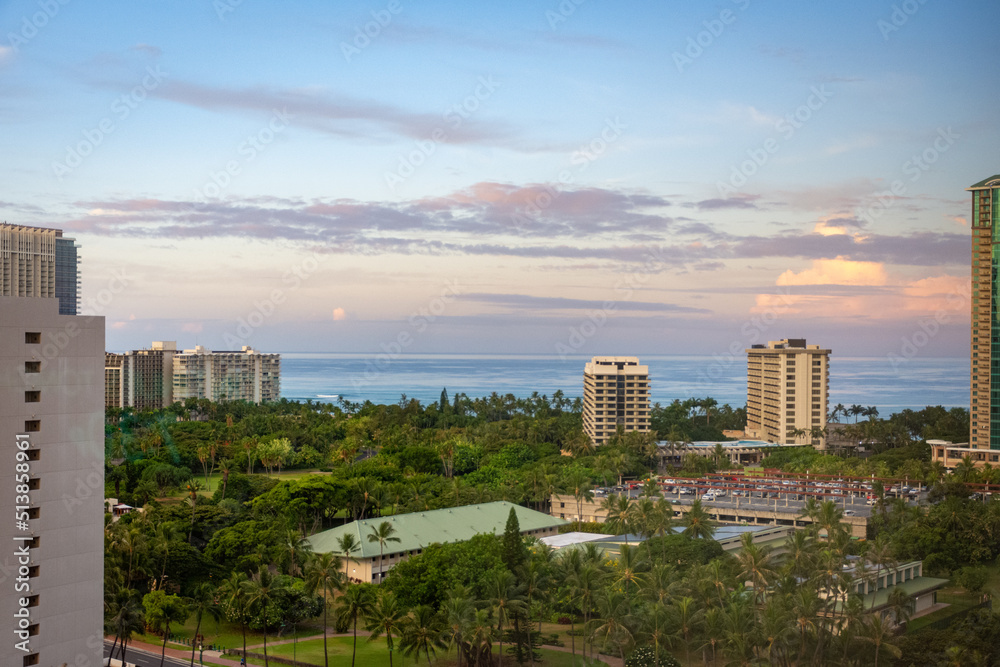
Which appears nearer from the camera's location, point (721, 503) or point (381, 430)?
point (721, 503)

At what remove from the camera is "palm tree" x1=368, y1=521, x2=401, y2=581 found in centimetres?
3544

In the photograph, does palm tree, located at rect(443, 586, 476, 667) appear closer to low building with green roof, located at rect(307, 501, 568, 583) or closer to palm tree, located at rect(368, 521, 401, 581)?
low building with green roof, located at rect(307, 501, 568, 583)

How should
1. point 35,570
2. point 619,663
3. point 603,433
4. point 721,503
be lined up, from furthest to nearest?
1. point 603,433
2. point 721,503
3. point 619,663
4. point 35,570

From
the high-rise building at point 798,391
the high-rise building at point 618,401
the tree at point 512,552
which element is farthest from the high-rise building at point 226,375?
the tree at point 512,552

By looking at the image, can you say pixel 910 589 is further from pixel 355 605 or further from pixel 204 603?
pixel 204 603

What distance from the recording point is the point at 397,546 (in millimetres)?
38250

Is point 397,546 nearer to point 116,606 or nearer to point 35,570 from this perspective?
point 116,606

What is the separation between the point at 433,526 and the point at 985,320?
39.5m

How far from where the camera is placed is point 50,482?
64.7ft

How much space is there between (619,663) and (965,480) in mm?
28845

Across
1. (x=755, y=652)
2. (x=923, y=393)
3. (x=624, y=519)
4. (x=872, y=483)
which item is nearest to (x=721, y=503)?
(x=872, y=483)

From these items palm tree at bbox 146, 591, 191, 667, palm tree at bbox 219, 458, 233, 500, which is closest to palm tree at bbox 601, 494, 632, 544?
palm tree at bbox 146, 591, 191, 667

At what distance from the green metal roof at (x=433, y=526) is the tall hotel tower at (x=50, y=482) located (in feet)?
57.8

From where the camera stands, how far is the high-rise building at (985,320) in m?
57.1
